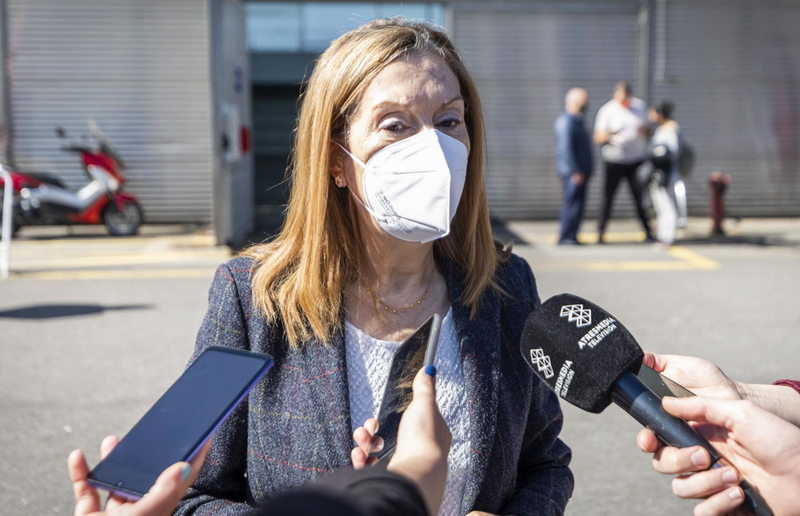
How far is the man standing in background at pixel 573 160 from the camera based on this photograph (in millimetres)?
10125

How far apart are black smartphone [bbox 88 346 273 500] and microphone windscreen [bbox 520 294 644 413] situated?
529 mm

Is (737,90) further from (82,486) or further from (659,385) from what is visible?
(82,486)

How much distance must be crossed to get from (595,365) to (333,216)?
946 millimetres

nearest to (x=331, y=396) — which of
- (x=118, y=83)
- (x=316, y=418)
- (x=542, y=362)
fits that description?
(x=316, y=418)

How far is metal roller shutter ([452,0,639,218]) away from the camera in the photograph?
42.2 feet

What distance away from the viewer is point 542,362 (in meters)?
1.61

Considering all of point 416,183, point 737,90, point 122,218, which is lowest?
point 122,218

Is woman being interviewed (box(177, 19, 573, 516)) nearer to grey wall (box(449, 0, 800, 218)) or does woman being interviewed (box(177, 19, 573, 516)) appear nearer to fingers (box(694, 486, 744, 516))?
fingers (box(694, 486, 744, 516))

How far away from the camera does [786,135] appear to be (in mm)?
13312

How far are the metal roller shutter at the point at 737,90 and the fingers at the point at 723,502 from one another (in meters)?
12.6

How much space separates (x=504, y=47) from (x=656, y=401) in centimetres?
1210

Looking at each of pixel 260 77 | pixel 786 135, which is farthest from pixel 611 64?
pixel 260 77

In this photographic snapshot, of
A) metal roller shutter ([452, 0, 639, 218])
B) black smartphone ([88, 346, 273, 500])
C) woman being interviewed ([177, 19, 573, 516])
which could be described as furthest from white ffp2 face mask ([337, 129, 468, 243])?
metal roller shutter ([452, 0, 639, 218])

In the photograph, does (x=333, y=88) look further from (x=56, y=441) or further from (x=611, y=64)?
(x=611, y=64)
